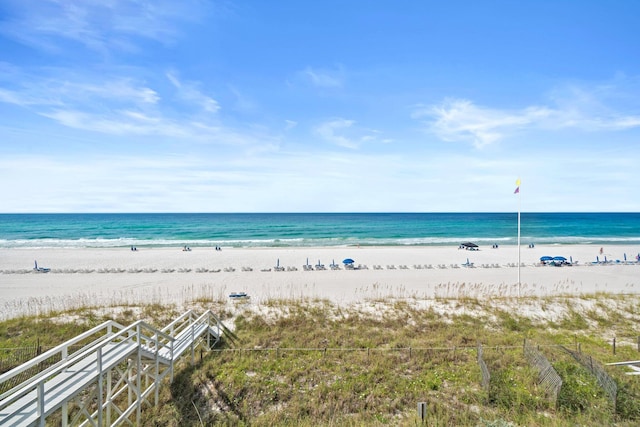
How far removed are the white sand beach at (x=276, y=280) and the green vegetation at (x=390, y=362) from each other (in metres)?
2.65

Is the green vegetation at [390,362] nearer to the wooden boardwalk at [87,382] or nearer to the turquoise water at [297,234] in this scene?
the wooden boardwalk at [87,382]

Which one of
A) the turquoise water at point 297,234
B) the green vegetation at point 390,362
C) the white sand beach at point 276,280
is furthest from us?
the turquoise water at point 297,234

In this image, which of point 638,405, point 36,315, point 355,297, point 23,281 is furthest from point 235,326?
point 23,281

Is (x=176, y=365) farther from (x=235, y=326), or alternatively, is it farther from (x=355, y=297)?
(x=355, y=297)

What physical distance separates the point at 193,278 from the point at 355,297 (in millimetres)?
12668

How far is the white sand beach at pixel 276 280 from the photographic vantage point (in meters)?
19.2

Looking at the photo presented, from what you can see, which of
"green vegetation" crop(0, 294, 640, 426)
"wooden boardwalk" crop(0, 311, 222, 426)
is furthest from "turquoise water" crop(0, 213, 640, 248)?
"wooden boardwalk" crop(0, 311, 222, 426)

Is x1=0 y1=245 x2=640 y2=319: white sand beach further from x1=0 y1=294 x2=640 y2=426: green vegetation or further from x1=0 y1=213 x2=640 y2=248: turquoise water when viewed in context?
x1=0 y1=213 x2=640 y2=248: turquoise water

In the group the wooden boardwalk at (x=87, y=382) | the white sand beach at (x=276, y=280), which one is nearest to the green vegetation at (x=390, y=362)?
the wooden boardwalk at (x=87, y=382)

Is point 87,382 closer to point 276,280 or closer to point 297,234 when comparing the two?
point 276,280

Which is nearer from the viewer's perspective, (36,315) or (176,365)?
(176,365)

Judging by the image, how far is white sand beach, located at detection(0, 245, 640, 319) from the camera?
19.2m

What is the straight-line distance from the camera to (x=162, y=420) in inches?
308

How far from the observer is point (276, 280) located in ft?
78.4
